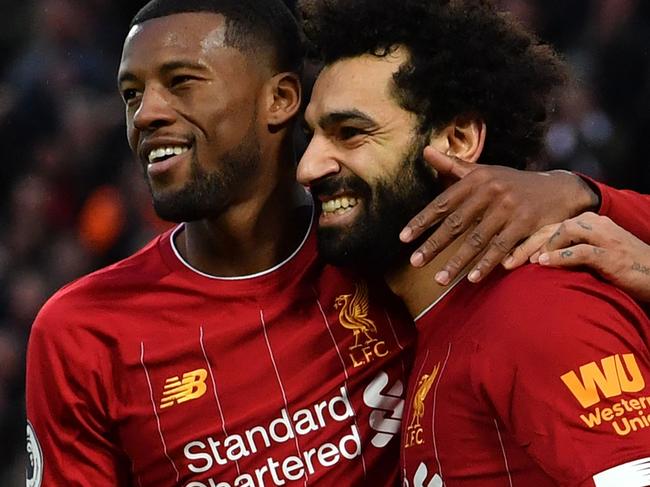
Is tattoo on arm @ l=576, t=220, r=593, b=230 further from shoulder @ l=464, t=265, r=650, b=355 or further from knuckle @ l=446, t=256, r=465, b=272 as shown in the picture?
knuckle @ l=446, t=256, r=465, b=272

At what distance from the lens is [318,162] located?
110 inches

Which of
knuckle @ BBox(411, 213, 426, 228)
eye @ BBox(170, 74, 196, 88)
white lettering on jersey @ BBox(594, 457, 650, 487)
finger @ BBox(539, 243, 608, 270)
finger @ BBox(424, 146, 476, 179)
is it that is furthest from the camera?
eye @ BBox(170, 74, 196, 88)

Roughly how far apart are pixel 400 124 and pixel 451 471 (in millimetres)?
780

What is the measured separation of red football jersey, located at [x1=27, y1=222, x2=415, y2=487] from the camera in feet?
9.36

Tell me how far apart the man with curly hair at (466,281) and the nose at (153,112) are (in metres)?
0.35

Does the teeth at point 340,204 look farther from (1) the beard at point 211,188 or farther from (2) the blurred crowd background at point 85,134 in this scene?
(2) the blurred crowd background at point 85,134

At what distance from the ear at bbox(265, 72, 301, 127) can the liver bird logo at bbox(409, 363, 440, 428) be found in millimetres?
815

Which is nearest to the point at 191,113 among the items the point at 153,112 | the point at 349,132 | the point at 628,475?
the point at 153,112

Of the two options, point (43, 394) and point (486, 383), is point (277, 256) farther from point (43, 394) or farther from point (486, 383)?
point (486, 383)

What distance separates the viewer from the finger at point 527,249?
8.07ft

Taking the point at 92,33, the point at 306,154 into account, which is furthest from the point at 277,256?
the point at 92,33

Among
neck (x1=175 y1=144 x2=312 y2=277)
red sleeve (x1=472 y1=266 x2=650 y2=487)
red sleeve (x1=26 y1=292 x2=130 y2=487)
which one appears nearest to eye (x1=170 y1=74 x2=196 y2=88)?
neck (x1=175 y1=144 x2=312 y2=277)

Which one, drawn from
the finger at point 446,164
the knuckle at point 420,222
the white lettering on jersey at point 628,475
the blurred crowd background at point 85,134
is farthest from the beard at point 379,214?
the blurred crowd background at point 85,134

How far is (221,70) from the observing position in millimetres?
3027
